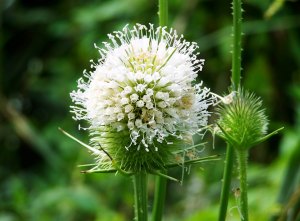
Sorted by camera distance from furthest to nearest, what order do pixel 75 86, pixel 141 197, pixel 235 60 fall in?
1. pixel 75 86
2. pixel 141 197
3. pixel 235 60

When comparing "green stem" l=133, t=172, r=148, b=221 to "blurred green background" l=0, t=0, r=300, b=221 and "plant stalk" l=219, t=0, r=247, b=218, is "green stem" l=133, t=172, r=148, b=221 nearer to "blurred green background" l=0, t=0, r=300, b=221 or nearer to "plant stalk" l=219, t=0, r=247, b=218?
"plant stalk" l=219, t=0, r=247, b=218

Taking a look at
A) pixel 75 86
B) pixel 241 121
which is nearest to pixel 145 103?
pixel 241 121

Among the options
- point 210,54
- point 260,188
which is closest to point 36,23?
point 210,54

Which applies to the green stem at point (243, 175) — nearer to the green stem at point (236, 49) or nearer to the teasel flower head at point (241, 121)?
the teasel flower head at point (241, 121)

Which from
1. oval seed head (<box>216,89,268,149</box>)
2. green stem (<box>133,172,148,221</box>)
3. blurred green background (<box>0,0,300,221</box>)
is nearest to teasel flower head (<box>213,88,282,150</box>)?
oval seed head (<box>216,89,268,149</box>)

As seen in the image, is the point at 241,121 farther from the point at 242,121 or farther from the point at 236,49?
the point at 236,49

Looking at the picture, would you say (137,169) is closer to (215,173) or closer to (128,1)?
(215,173)
